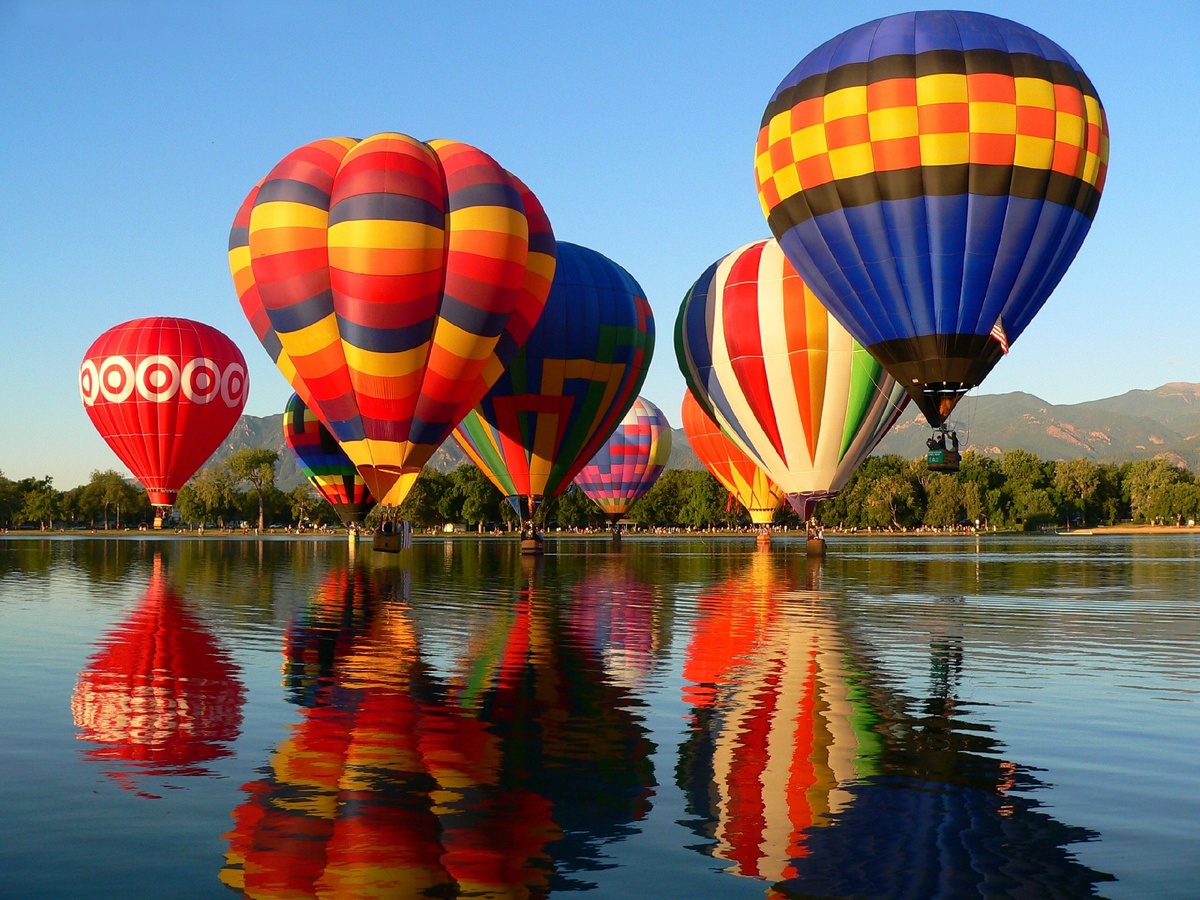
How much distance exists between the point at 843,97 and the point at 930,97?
7.45 feet

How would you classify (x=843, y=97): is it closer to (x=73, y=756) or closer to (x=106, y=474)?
(x=73, y=756)

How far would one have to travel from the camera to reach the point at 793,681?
1361cm

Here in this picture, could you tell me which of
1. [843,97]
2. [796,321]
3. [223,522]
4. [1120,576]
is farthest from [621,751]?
[223,522]

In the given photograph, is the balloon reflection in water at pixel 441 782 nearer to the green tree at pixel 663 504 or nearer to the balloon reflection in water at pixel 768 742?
the balloon reflection in water at pixel 768 742

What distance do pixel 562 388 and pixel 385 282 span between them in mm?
11817

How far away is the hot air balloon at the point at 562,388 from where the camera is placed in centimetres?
4250

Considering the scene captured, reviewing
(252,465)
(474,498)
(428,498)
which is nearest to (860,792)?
(474,498)

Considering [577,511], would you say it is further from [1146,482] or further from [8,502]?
[8,502]

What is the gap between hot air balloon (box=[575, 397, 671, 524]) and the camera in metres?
76.4

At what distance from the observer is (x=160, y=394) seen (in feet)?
188

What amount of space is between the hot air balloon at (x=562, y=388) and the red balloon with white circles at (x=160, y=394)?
62.1 feet

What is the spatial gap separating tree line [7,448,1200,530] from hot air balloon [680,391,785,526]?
272 feet

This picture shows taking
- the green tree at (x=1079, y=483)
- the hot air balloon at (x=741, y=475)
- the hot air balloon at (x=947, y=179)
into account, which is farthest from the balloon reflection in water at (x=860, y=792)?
the green tree at (x=1079, y=483)

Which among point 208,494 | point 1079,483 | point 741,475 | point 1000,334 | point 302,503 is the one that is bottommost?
point 302,503
